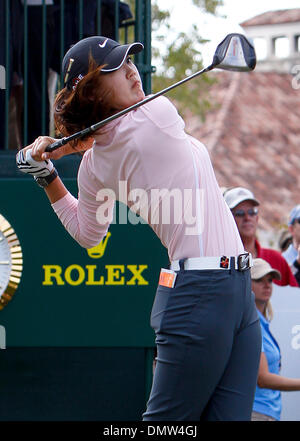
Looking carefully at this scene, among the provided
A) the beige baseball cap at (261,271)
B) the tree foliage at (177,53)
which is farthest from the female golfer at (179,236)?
the tree foliage at (177,53)

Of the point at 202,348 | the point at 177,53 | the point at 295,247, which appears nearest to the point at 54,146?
the point at 202,348

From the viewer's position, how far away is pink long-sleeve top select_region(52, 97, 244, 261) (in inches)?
101

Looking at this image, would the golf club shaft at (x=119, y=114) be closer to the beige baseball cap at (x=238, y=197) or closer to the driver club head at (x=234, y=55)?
the driver club head at (x=234, y=55)

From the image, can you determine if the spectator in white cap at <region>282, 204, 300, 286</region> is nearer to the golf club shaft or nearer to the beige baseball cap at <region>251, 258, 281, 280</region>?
the beige baseball cap at <region>251, 258, 281, 280</region>

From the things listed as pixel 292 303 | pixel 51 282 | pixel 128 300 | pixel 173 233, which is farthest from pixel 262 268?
pixel 173 233

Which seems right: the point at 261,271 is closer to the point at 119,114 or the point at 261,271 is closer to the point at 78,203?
the point at 78,203

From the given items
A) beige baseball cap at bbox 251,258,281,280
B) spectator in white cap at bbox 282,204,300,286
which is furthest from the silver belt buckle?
spectator in white cap at bbox 282,204,300,286

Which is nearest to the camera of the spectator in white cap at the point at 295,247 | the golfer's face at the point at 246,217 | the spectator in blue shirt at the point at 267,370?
the spectator in blue shirt at the point at 267,370

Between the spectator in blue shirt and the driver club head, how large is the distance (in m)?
1.80

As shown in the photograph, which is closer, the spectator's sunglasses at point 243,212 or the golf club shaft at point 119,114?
the golf club shaft at point 119,114

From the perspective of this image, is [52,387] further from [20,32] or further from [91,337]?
[20,32]

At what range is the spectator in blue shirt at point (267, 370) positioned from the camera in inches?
161

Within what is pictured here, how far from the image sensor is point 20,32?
178 inches

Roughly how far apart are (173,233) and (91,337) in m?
1.56
